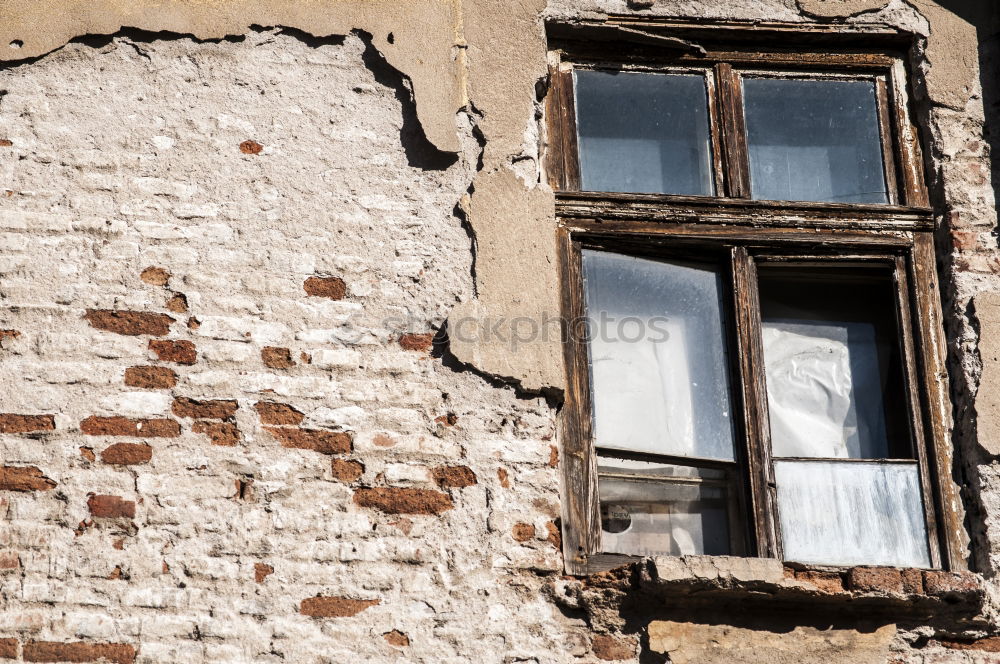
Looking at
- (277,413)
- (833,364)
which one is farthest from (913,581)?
(277,413)

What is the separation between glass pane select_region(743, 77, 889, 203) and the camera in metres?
4.51

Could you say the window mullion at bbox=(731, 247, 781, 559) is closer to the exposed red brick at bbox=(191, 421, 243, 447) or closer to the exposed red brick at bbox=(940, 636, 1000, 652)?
the exposed red brick at bbox=(940, 636, 1000, 652)

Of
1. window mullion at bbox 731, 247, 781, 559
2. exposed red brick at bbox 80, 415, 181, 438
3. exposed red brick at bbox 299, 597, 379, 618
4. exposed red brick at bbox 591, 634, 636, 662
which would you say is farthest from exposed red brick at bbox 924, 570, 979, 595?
exposed red brick at bbox 80, 415, 181, 438

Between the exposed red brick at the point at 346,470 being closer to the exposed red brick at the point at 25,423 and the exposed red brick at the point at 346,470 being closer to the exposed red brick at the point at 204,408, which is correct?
the exposed red brick at the point at 204,408

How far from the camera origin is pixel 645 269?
4.36 metres

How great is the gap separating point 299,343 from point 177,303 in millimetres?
394

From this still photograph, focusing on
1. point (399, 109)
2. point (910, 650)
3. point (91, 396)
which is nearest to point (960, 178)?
point (910, 650)

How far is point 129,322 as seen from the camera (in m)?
3.88

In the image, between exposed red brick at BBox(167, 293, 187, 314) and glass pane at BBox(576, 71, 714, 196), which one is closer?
exposed red brick at BBox(167, 293, 187, 314)

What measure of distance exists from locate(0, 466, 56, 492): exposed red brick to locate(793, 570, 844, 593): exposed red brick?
86.0 inches

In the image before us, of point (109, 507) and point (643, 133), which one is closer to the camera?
point (109, 507)

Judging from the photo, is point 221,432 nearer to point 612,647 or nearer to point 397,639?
point 397,639

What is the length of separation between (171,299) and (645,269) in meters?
1.57

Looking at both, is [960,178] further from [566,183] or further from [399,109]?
[399,109]
